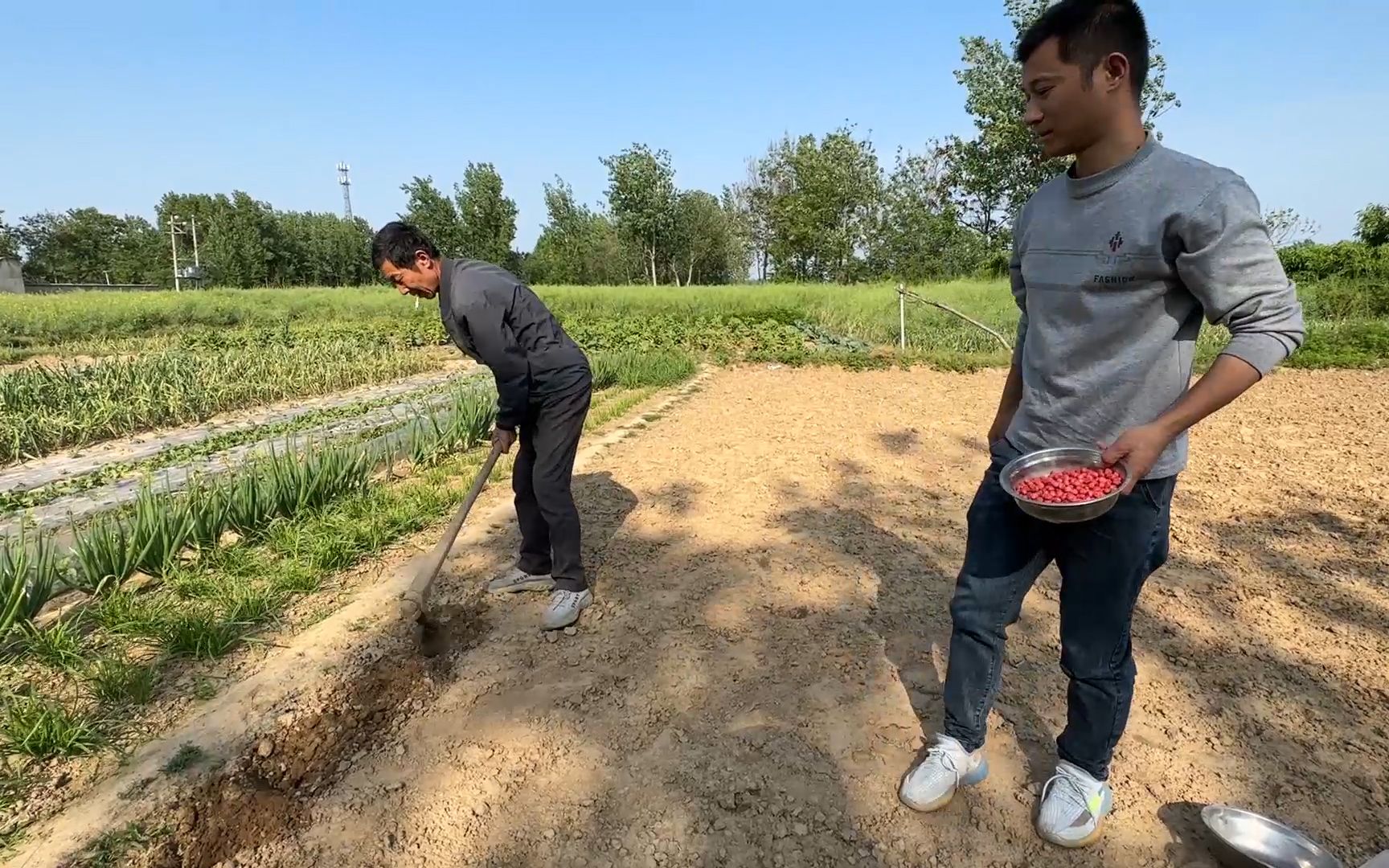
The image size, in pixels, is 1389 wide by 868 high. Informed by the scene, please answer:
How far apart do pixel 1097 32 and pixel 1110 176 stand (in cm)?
27

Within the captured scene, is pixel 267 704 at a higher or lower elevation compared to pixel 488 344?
lower

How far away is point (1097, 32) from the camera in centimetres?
137

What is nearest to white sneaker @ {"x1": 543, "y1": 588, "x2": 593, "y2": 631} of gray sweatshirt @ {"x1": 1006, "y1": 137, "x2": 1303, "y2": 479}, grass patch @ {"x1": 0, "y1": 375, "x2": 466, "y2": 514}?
gray sweatshirt @ {"x1": 1006, "y1": 137, "x2": 1303, "y2": 479}

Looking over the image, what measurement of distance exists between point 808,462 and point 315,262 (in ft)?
176

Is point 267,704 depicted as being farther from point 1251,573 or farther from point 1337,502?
point 1337,502

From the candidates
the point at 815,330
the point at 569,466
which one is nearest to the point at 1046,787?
the point at 569,466

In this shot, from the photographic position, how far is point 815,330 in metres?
13.6

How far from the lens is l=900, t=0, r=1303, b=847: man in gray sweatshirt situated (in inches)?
52.2

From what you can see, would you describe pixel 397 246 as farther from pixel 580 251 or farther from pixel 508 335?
pixel 580 251

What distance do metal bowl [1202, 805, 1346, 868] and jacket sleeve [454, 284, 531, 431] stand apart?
2540mm

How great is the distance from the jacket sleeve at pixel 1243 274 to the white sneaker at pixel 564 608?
2.49m

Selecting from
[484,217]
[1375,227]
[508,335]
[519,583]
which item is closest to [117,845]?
[519,583]

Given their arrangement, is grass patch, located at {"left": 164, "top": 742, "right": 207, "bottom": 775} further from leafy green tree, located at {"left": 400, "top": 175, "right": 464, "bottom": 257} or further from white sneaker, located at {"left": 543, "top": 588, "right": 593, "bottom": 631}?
leafy green tree, located at {"left": 400, "top": 175, "right": 464, "bottom": 257}

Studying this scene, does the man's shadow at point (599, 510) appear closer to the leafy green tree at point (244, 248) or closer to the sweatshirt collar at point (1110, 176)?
the sweatshirt collar at point (1110, 176)
